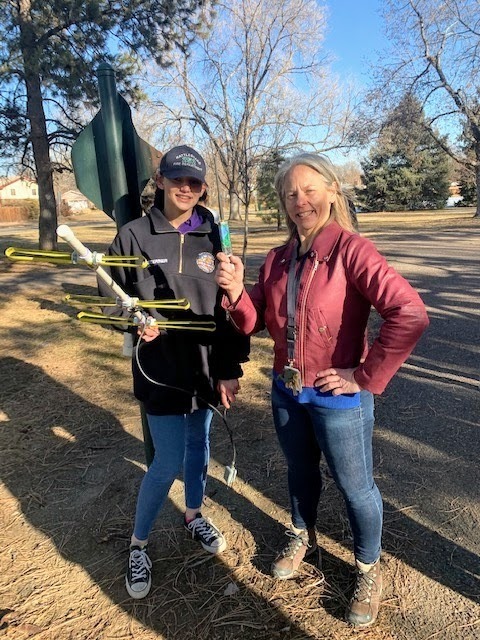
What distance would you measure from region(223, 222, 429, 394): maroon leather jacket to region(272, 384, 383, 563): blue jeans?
0.17m

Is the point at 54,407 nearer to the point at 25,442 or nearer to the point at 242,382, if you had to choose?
the point at 25,442

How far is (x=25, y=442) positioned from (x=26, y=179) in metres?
14.8

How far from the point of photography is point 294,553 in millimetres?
2266

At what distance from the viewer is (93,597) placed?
217 cm

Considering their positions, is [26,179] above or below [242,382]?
above

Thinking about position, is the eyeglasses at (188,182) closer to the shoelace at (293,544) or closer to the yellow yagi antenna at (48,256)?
the yellow yagi antenna at (48,256)

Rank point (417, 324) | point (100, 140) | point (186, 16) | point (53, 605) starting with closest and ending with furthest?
point (417, 324) < point (53, 605) < point (100, 140) < point (186, 16)

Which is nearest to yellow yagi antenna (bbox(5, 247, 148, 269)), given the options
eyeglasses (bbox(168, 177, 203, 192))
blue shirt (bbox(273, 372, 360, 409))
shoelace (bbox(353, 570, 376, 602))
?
eyeglasses (bbox(168, 177, 203, 192))

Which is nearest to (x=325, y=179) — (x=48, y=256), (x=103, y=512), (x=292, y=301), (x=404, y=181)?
(x=292, y=301)

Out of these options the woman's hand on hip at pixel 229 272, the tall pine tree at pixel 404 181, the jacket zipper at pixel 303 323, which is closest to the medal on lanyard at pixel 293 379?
the jacket zipper at pixel 303 323

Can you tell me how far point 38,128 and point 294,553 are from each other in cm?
1400

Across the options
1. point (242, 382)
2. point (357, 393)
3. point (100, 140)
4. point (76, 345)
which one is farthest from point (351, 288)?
point (76, 345)

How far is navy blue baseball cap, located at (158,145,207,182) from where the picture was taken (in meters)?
2.02

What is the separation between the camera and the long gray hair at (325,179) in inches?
71.3
